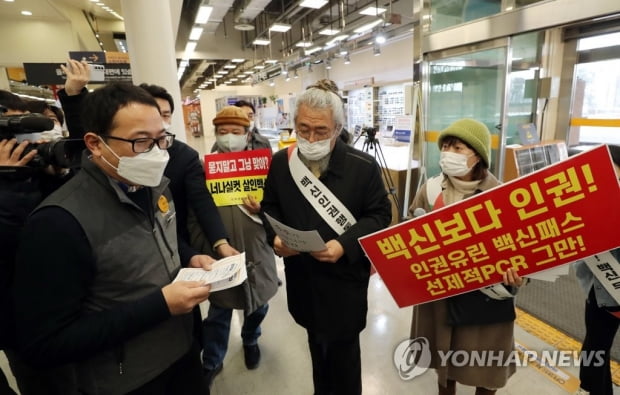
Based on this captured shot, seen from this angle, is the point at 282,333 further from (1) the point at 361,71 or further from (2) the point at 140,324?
(1) the point at 361,71

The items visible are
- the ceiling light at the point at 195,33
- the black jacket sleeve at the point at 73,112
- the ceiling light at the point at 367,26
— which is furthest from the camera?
the ceiling light at the point at 195,33

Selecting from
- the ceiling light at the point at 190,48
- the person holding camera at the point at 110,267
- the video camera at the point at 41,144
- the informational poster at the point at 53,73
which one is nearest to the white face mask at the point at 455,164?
the person holding camera at the point at 110,267

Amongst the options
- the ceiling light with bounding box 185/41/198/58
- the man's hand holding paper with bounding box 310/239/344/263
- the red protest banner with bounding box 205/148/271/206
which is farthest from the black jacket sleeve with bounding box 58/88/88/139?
the ceiling light with bounding box 185/41/198/58

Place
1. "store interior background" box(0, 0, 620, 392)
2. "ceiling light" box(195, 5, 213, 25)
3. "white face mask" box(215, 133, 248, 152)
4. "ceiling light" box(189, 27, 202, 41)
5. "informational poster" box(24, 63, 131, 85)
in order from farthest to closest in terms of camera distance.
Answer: "ceiling light" box(189, 27, 202, 41), "ceiling light" box(195, 5, 213, 25), "informational poster" box(24, 63, 131, 85), "store interior background" box(0, 0, 620, 392), "white face mask" box(215, 133, 248, 152)

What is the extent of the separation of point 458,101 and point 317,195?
143 inches

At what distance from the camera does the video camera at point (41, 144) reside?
107cm

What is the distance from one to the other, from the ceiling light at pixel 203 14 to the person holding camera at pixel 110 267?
19.6ft

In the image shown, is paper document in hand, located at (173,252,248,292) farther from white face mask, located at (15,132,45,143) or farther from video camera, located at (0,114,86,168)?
white face mask, located at (15,132,45,143)

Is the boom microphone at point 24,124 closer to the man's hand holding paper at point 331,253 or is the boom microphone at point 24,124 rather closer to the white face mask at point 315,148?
the white face mask at point 315,148

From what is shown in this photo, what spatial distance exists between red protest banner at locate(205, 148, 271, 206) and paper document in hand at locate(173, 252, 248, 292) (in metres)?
0.81

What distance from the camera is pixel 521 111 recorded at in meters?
5.09

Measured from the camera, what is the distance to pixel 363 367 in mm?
2109

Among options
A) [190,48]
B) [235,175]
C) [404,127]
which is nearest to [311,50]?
[190,48]

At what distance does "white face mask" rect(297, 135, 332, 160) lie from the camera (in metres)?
1.35
